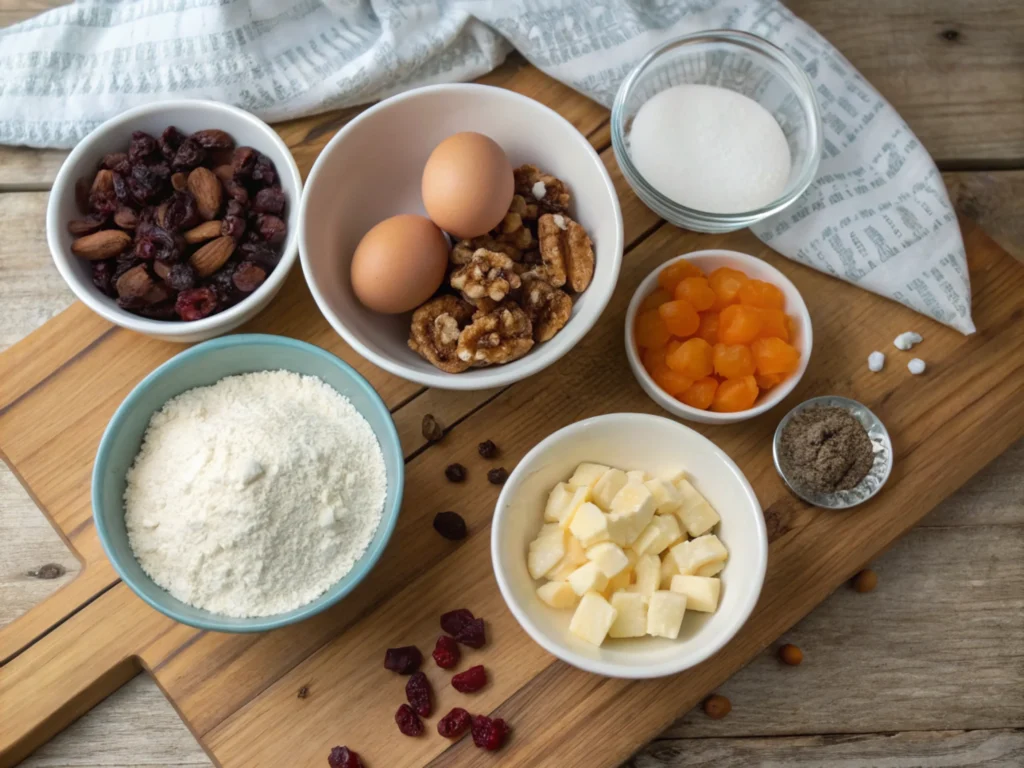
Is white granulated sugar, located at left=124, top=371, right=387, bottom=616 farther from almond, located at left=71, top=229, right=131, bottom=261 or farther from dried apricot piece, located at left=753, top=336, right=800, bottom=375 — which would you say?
dried apricot piece, located at left=753, top=336, right=800, bottom=375

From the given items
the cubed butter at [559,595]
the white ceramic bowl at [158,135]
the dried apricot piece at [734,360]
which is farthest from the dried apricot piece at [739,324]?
the white ceramic bowl at [158,135]

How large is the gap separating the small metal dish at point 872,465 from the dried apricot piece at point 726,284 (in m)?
0.21

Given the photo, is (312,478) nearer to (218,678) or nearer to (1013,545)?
(218,678)

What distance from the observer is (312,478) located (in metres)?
1.17

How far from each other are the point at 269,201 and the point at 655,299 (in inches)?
24.6

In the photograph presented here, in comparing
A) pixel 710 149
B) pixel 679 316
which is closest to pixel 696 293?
pixel 679 316

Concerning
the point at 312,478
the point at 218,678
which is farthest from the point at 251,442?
the point at 218,678

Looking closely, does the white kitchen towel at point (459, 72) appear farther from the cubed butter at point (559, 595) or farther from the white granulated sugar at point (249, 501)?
the cubed butter at point (559, 595)

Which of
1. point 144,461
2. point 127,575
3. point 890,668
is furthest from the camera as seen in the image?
point 890,668

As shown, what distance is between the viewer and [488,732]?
48.9 inches

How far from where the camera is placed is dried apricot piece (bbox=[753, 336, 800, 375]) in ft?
4.19

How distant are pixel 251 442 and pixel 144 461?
187 millimetres

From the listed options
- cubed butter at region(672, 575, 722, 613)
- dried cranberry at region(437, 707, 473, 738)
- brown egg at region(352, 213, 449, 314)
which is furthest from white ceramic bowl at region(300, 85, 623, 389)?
dried cranberry at region(437, 707, 473, 738)

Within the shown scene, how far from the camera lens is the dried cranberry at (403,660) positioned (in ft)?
4.13
